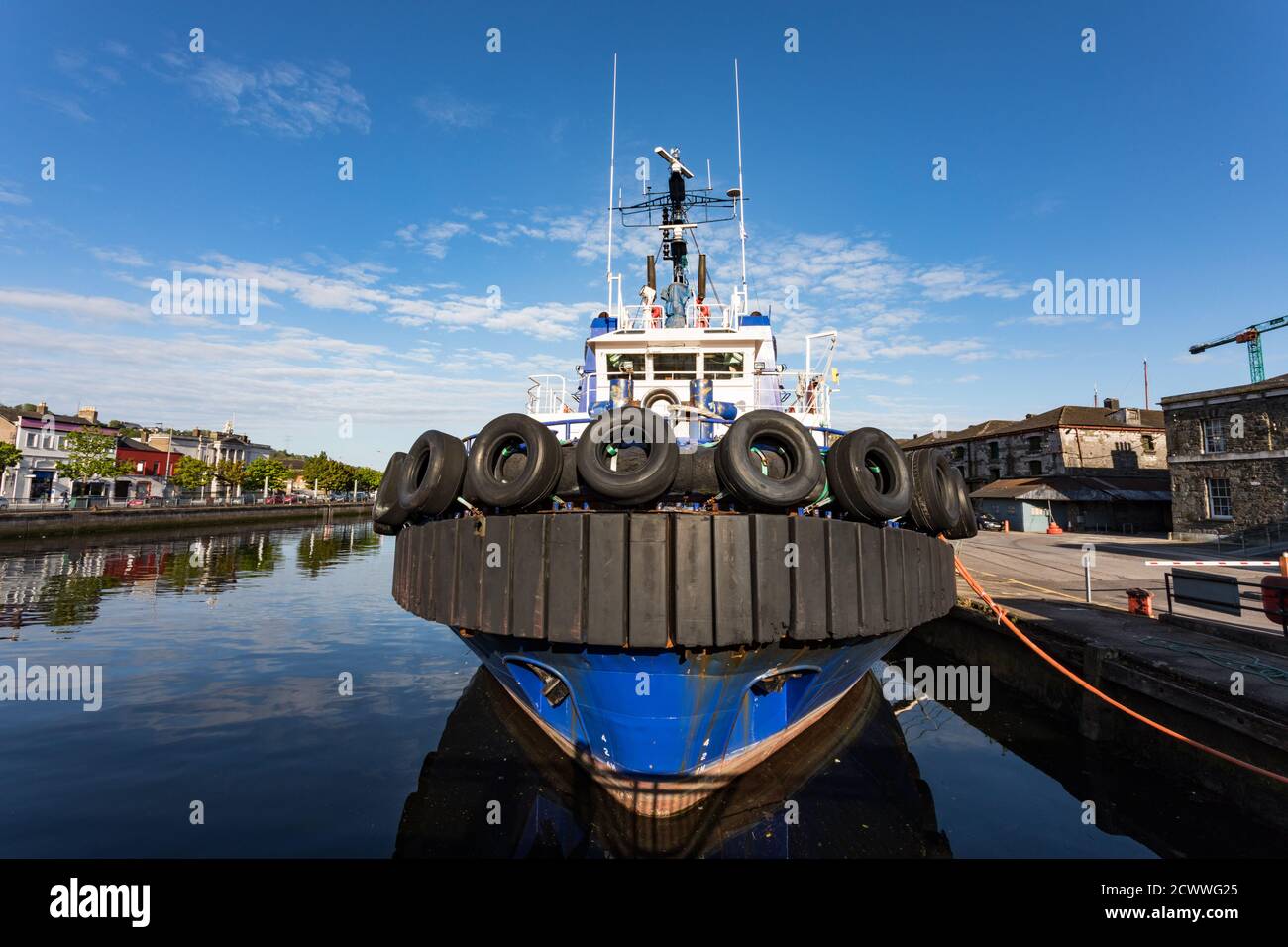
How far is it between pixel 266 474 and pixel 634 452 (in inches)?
3005

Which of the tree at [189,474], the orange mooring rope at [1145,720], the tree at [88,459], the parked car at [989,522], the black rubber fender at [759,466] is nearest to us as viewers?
the black rubber fender at [759,466]

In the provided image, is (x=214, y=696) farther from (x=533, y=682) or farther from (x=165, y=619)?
(x=165, y=619)

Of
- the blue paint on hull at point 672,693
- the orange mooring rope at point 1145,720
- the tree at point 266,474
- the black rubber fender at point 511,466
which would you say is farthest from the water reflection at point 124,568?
the tree at point 266,474

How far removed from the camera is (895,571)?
16.2 feet

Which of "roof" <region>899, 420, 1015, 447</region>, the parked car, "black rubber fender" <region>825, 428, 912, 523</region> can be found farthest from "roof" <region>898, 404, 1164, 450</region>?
"black rubber fender" <region>825, 428, 912, 523</region>

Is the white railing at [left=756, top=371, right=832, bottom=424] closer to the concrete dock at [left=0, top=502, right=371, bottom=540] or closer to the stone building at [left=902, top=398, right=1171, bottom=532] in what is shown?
the stone building at [left=902, top=398, right=1171, bottom=532]

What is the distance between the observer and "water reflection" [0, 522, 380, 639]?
1493 cm

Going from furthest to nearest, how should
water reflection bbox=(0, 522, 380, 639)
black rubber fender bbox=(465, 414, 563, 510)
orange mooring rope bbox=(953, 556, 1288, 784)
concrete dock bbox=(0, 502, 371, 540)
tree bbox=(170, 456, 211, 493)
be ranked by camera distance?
tree bbox=(170, 456, 211, 493), concrete dock bbox=(0, 502, 371, 540), water reflection bbox=(0, 522, 380, 639), orange mooring rope bbox=(953, 556, 1288, 784), black rubber fender bbox=(465, 414, 563, 510)

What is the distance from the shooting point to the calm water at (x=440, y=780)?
5250mm

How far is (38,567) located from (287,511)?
3817cm

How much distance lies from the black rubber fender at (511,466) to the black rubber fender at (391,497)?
1.49 m

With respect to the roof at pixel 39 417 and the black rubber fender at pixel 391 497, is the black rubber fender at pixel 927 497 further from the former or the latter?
the roof at pixel 39 417

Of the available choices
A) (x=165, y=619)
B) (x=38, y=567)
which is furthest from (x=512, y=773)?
(x=38, y=567)

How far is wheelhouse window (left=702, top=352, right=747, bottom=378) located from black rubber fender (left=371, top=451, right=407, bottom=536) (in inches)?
226
